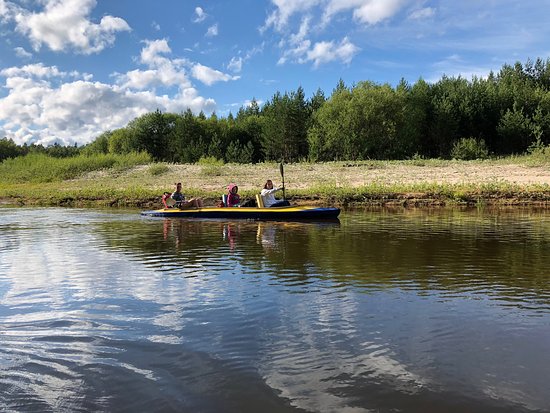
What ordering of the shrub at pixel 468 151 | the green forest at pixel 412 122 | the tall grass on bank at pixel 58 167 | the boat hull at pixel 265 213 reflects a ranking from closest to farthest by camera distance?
the boat hull at pixel 265 213
the tall grass on bank at pixel 58 167
the shrub at pixel 468 151
the green forest at pixel 412 122

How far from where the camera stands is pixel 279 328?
5465 millimetres

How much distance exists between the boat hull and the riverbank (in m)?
5.63

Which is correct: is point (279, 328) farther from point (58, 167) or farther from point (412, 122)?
point (412, 122)

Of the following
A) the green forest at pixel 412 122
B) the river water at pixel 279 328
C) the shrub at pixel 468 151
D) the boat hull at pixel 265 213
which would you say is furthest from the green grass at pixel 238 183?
the green forest at pixel 412 122

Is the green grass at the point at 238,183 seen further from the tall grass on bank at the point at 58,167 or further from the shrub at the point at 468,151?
the shrub at the point at 468,151

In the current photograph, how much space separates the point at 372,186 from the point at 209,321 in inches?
768

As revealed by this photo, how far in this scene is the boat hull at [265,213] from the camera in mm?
16422

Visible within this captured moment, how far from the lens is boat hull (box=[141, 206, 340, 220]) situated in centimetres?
1642

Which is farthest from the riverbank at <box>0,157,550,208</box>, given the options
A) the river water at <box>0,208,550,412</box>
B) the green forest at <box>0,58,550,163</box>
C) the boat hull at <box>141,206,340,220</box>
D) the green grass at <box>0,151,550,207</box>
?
the green forest at <box>0,58,550,163</box>

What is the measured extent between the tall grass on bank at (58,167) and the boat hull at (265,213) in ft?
75.4

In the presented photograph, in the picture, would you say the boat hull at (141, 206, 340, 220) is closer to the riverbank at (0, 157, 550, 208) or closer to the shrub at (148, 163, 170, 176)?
the riverbank at (0, 157, 550, 208)

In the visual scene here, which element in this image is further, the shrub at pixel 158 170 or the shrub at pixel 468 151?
the shrub at pixel 468 151

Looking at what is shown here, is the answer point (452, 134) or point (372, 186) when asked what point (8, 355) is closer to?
point (372, 186)

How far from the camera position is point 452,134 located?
56469 mm
